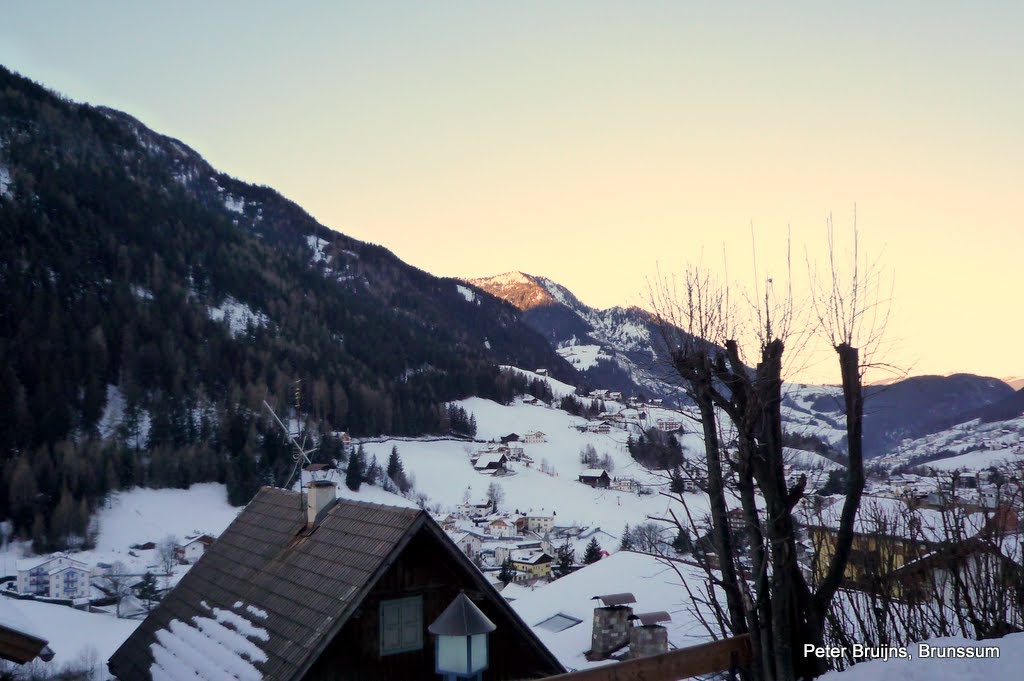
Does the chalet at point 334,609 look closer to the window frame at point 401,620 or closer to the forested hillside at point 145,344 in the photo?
the window frame at point 401,620

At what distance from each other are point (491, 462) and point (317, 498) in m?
83.7

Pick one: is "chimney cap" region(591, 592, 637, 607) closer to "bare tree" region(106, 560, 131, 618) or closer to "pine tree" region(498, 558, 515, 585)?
"bare tree" region(106, 560, 131, 618)

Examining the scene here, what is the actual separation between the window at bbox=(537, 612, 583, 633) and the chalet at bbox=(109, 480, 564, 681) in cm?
480

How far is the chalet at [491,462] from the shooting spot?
91.1 meters

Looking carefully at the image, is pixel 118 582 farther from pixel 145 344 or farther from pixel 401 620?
pixel 145 344

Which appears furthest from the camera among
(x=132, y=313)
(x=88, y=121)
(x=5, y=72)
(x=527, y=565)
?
(x=88, y=121)

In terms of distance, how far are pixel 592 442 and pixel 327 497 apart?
10377 centimetres

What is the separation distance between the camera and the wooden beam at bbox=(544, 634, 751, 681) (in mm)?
3637

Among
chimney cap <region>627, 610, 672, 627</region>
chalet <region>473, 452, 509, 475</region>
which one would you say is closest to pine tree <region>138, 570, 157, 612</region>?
chimney cap <region>627, 610, 672, 627</region>

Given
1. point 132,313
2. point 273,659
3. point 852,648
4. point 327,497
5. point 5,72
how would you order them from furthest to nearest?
1. point 5,72
2. point 132,313
3. point 327,497
4. point 273,659
5. point 852,648

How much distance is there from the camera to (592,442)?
4417 inches

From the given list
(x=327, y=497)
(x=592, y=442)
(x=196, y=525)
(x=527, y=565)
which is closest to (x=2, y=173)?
(x=196, y=525)

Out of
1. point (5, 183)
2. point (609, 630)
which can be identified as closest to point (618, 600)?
point (609, 630)

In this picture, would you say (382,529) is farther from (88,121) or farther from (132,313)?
(88,121)
